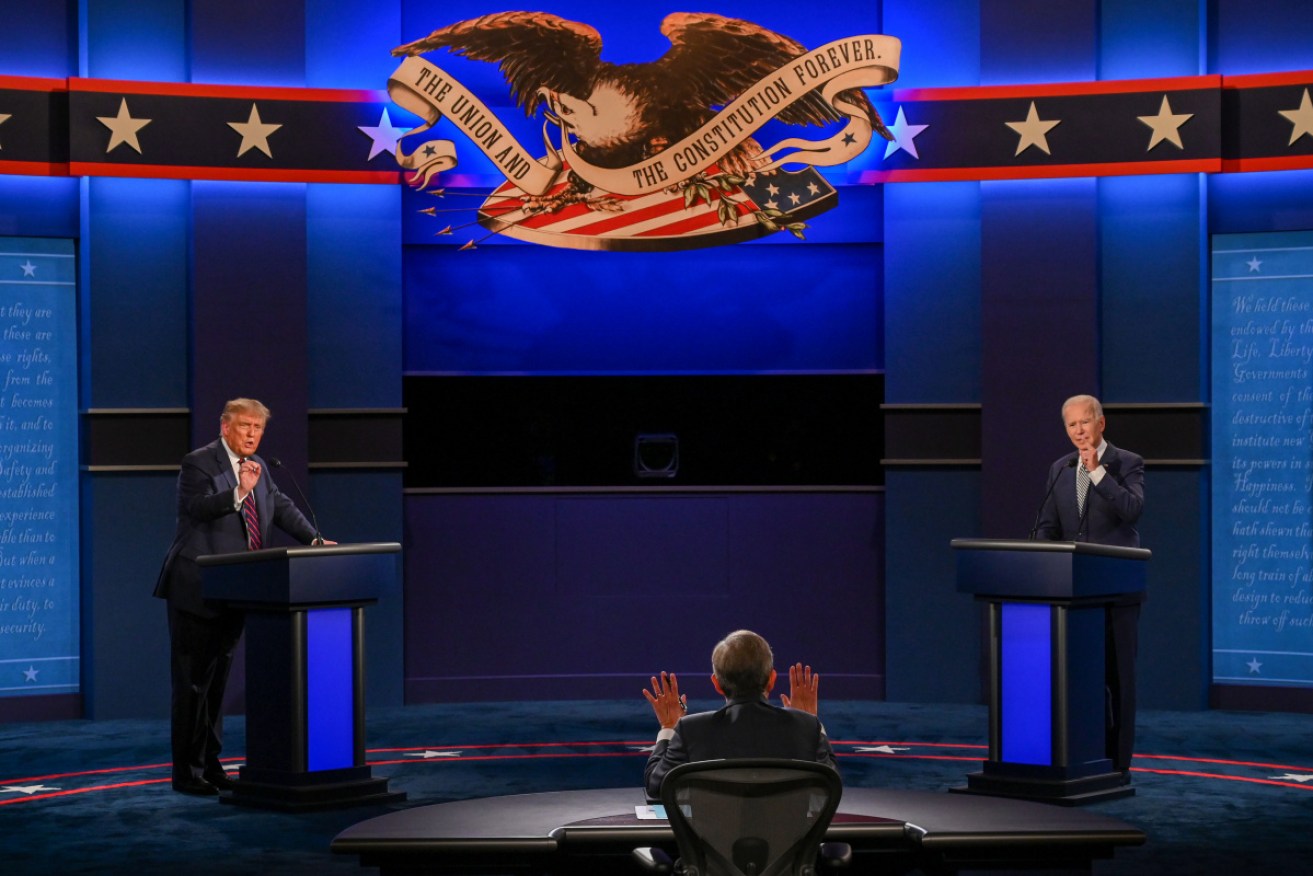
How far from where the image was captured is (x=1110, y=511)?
249 inches

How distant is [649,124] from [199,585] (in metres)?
3.78

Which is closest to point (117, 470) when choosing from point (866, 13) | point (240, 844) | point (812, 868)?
point (240, 844)

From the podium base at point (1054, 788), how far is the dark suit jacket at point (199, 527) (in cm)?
280

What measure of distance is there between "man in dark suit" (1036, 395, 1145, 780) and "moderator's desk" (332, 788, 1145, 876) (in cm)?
263

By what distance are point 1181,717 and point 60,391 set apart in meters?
6.20

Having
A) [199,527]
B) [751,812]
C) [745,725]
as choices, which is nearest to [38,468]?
[199,527]

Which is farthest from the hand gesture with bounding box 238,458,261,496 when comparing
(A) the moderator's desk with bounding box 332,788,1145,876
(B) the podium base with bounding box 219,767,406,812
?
(A) the moderator's desk with bounding box 332,788,1145,876

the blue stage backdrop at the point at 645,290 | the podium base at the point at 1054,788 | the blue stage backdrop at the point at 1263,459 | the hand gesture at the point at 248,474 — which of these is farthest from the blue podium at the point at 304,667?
the blue stage backdrop at the point at 1263,459

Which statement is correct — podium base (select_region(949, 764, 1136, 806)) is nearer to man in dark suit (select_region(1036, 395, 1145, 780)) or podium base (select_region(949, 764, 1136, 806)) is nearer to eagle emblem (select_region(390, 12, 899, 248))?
man in dark suit (select_region(1036, 395, 1145, 780))

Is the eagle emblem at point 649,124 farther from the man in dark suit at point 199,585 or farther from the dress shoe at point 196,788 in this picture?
the dress shoe at point 196,788

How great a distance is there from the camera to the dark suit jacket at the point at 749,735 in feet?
10.8

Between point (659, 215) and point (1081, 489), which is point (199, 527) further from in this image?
point (1081, 489)

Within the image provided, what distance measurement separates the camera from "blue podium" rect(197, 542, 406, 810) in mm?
5828

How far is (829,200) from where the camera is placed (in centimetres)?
869
